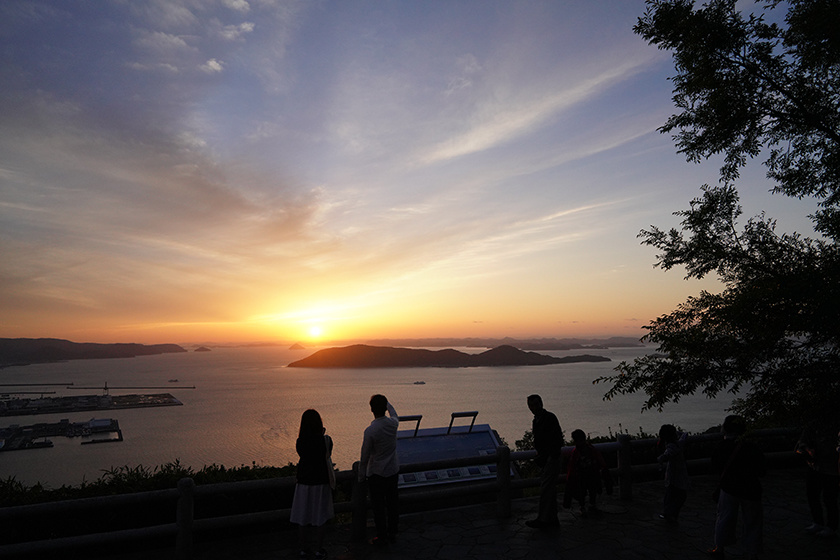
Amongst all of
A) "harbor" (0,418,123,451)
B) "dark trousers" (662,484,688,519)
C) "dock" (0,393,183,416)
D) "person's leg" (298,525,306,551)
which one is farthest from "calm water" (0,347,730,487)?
"dark trousers" (662,484,688,519)

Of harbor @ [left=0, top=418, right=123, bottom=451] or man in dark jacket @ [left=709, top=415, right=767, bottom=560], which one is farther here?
harbor @ [left=0, top=418, right=123, bottom=451]

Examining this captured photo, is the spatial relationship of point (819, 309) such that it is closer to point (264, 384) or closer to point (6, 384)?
point (264, 384)

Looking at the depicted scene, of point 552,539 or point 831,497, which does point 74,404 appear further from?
point 831,497

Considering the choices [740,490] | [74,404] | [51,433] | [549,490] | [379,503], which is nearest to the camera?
[740,490]

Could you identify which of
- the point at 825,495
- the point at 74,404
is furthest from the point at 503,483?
the point at 74,404

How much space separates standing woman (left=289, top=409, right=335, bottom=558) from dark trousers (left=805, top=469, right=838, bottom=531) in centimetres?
699

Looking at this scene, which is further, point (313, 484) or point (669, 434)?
point (669, 434)

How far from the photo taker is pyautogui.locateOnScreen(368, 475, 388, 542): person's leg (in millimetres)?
6590

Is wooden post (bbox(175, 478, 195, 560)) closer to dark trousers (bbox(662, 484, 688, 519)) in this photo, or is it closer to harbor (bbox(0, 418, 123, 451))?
dark trousers (bbox(662, 484, 688, 519))

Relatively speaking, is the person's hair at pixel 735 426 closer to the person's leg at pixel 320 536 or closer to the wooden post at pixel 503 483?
the wooden post at pixel 503 483

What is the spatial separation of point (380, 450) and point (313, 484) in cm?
100

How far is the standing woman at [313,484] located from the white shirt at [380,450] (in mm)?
584

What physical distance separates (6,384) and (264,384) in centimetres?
9814

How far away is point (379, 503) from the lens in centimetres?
666
